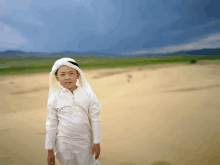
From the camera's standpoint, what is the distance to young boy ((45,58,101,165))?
4.22 feet

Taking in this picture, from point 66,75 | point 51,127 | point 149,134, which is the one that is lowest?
point 149,134

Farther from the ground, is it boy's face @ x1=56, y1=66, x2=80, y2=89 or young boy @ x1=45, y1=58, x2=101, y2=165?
boy's face @ x1=56, y1=66, x2=80, y2=89

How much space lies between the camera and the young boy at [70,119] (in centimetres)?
129

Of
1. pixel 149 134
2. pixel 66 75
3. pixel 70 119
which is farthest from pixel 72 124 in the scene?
pixel 149 134

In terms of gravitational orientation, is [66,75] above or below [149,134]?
above

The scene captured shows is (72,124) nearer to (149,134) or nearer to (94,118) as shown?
(94,118)

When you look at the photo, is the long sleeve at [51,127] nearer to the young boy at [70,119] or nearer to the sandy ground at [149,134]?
the young boy at [70,119]

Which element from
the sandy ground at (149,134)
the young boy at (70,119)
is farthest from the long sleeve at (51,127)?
the sandy ground at (149,134)

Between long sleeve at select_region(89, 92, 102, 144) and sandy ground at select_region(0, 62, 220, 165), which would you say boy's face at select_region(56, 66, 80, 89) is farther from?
sandy ground at select_region(0, 62, 220, 165)

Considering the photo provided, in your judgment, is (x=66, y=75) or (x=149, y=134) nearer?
(x=66, y=75)

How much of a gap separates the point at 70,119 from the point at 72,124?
0.05 metres

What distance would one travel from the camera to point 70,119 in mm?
1289

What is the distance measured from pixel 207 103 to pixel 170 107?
1116mm

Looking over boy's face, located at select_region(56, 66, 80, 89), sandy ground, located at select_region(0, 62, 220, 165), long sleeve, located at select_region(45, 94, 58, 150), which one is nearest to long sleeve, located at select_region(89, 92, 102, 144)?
boy's face, located at select_region(56, 66, 80, 89)
